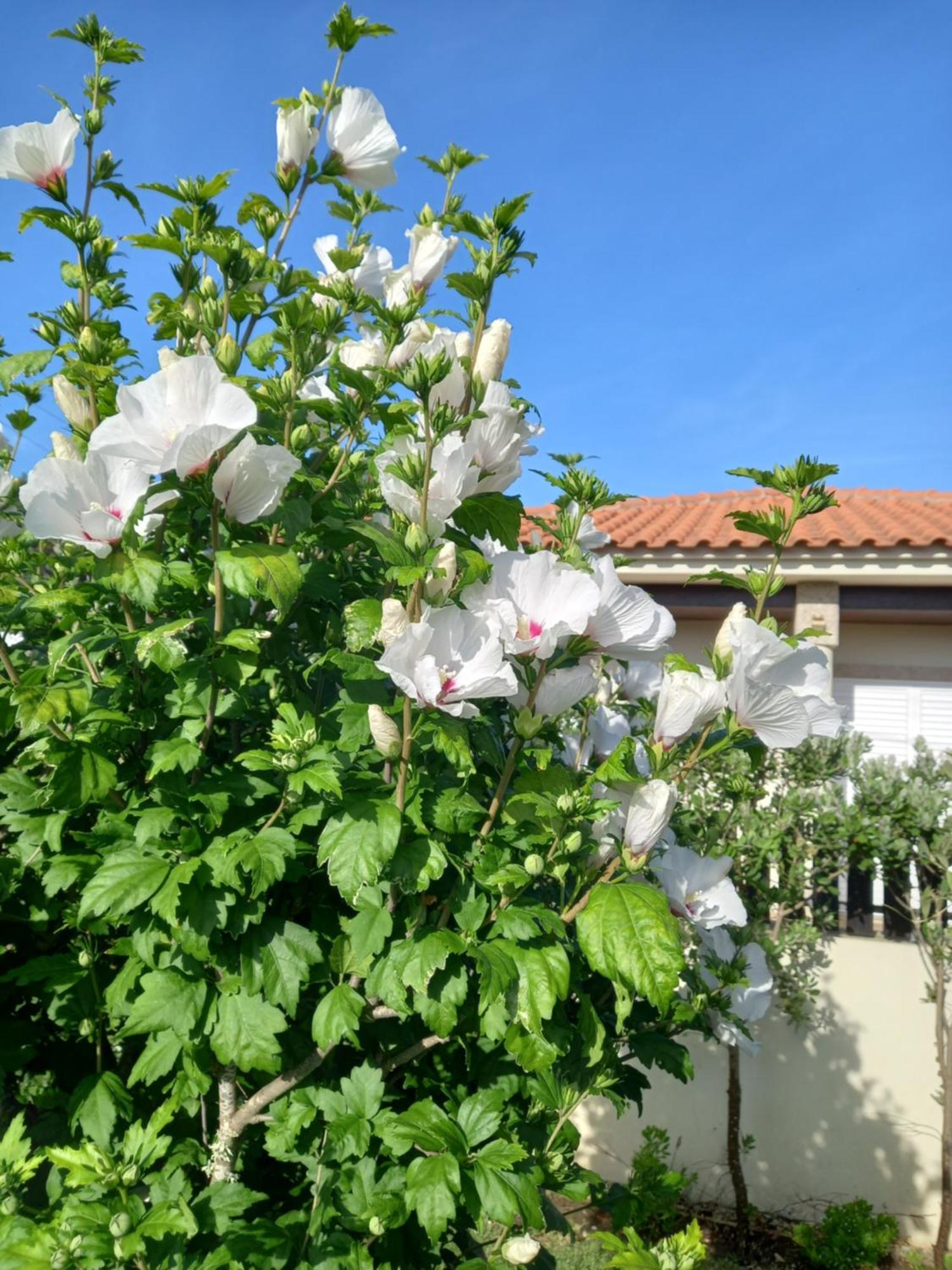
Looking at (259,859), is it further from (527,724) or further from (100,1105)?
(100,1105)

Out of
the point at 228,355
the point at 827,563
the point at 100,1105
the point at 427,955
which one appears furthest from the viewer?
the point at 827,563

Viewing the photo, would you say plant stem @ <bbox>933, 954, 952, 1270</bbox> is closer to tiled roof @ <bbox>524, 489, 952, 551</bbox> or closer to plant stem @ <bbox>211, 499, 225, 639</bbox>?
tiled roof @ <bbox>524, 489, 952, 551</bbox>

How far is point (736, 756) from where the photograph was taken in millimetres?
4566

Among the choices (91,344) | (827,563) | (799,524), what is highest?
(799,524)

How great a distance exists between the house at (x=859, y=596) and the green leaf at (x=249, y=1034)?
→ 4592 mm

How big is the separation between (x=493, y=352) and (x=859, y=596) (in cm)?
515

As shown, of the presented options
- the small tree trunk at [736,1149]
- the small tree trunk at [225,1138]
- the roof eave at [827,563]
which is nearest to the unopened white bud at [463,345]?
the small tree trunk at [225,1138]

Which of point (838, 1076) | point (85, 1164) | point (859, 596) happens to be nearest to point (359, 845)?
point (85, 1164)

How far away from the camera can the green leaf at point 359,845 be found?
1.37 meters

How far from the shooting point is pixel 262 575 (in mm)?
1424

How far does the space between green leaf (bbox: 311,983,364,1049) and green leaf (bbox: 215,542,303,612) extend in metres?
0.68

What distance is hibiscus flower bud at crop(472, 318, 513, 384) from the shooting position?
65.7 inches

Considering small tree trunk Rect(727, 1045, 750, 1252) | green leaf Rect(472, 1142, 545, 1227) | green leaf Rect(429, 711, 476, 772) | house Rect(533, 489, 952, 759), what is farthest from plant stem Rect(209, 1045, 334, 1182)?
house Rect(533, 489, 952, 759)

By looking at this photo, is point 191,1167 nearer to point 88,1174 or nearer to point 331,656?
point 88,1174
